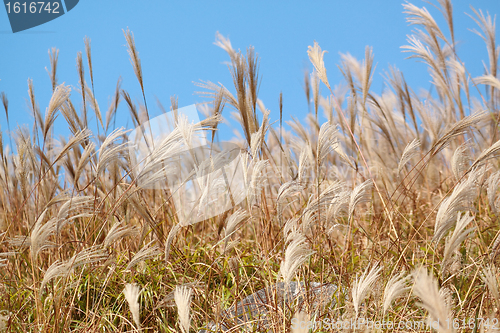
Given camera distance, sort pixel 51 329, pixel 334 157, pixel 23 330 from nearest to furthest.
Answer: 1. pixel 51 329
2. pixel 23 330
3. pixel 334 157

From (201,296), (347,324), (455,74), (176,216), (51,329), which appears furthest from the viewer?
(455,74)

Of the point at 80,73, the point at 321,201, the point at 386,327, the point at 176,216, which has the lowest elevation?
the point at 386,327

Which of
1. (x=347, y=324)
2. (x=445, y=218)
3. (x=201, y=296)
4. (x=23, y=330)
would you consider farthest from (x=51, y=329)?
(x=445, y=218)

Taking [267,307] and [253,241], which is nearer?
[267,307]

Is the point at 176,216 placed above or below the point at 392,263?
above

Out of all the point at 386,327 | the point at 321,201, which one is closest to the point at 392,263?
the point at 386,327

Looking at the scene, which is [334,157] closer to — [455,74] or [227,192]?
[455,74]

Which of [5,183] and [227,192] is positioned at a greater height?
[5,183]

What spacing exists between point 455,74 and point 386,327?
2.69 meters

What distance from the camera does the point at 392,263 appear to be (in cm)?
210

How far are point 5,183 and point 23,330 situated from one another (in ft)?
4.19

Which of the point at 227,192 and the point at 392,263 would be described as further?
the point at 227,192

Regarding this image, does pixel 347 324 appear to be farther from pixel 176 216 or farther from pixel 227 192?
pixel 176 216

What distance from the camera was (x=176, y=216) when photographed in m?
2.56
